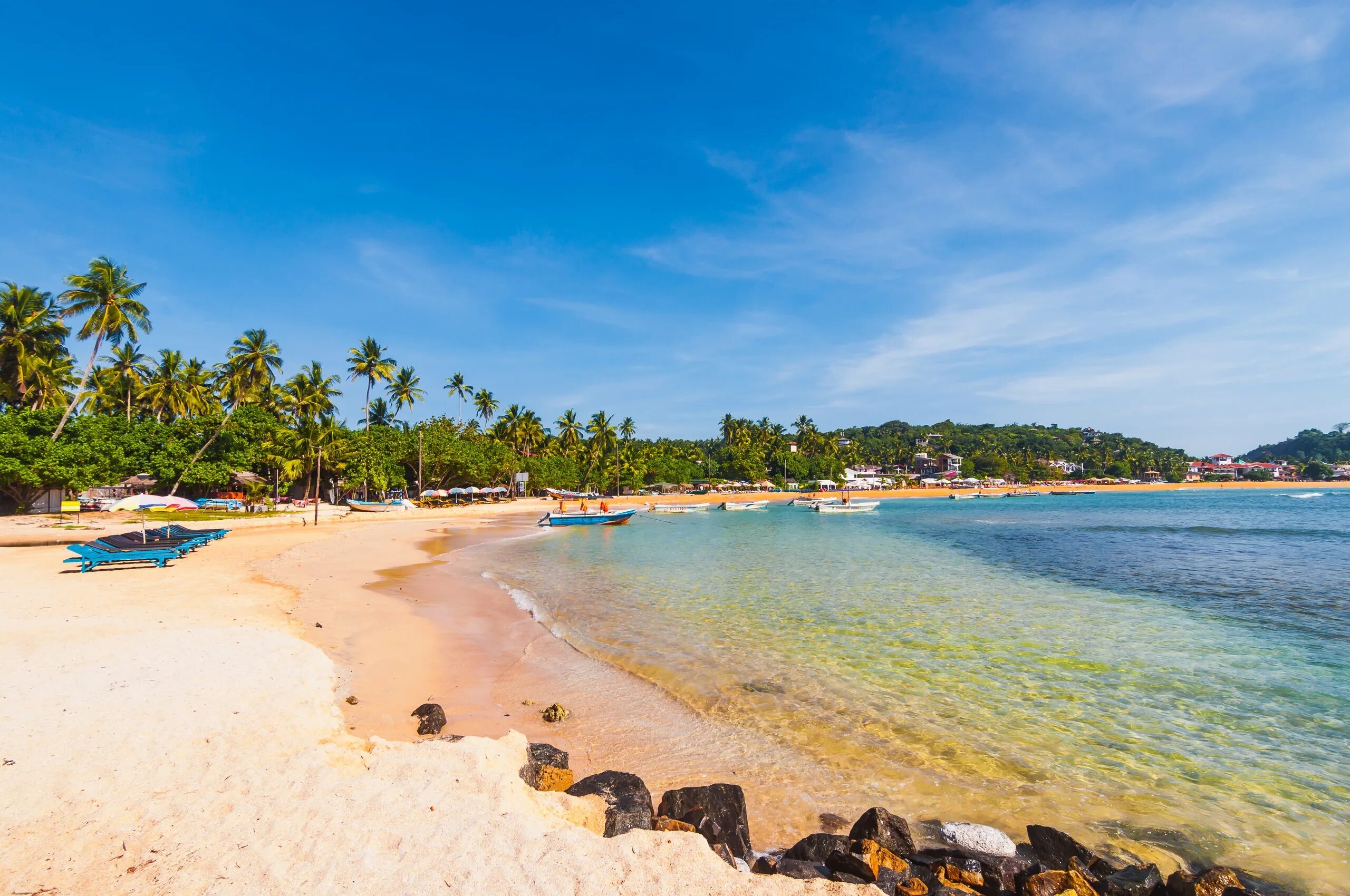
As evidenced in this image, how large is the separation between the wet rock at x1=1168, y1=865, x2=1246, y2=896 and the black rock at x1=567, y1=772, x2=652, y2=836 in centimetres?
403

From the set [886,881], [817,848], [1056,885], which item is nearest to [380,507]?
[817,848]

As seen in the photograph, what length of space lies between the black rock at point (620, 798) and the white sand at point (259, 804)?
0.23 m

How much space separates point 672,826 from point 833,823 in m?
1.66

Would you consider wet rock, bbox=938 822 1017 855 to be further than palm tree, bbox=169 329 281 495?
No

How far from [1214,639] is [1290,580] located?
1255 cm

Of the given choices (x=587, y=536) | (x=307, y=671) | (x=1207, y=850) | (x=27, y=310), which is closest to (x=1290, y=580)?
(x=1207, y=850)

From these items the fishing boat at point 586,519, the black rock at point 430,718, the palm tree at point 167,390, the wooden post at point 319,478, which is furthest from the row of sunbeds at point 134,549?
the palm tree at point 167,390

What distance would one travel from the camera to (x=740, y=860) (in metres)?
4.75

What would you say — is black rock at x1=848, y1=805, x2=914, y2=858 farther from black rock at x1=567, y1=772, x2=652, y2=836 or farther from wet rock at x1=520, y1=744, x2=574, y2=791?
wet rock at x1=520, y1=744, x2=574, y2=791

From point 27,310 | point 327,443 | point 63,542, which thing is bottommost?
point 63,542

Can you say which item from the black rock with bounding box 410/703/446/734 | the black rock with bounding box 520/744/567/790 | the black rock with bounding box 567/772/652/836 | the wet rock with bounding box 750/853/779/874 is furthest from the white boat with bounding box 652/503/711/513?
the wet rock with bounding box 750/853/779/874

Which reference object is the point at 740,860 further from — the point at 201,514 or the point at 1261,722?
the point at 201,514

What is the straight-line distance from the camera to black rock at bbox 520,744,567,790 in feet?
18.5

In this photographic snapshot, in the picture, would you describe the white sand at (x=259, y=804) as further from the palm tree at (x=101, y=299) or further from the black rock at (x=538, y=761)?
the palm tree at (x=101, y=299)
